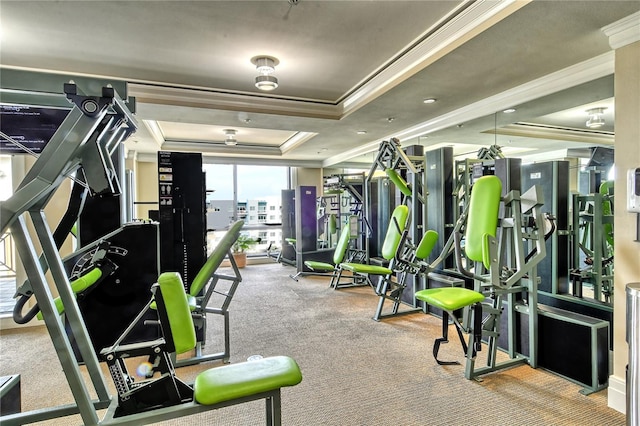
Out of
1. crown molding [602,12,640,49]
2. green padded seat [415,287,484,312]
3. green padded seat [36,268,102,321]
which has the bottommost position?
green padded seat [415,287,484,312]

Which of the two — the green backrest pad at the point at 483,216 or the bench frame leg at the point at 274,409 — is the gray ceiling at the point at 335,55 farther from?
the bench frame leg at the point at 274,409

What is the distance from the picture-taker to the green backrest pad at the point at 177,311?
59.3 inches

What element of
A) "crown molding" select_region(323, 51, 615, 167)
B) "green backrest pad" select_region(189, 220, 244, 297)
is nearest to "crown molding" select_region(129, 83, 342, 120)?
"crown molding" select_region(323, 51, 615, 167)

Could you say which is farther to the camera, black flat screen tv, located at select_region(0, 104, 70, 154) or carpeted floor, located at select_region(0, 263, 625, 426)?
black flat screen tv, located at select_region(0, 104, 70, 154)

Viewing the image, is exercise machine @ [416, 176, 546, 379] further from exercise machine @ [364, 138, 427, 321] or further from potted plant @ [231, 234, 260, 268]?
potted plant @ [231, 234, 260, 268]

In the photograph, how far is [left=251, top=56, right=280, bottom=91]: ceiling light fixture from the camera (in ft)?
Result: 9.71

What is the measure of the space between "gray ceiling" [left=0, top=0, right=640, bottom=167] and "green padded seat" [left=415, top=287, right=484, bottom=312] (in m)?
1.87

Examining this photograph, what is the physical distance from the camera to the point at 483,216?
260cm

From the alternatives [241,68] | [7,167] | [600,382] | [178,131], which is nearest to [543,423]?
[600,382]

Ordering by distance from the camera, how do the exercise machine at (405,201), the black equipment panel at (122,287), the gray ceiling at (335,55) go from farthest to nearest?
the exercise machine at (405,201), the black equipment panel at (122,287), the gray ceiling at (335,55)

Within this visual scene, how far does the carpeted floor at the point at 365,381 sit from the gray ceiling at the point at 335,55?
8.13 feet

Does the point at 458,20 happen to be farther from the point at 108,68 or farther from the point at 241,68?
the point at 108,68

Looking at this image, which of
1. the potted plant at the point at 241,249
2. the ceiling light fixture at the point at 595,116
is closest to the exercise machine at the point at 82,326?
the ceiling light fixture at the point at 595,116

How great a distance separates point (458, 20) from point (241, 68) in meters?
1.91
